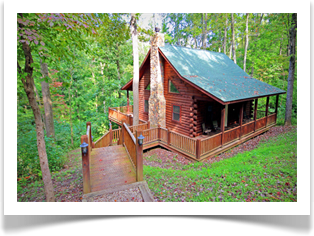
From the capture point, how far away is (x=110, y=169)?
19.9ft

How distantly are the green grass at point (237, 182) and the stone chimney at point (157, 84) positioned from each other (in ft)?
17.9

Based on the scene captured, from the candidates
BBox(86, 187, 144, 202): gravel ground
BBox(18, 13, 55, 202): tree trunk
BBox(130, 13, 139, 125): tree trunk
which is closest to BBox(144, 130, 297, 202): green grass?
BBox(86, 187, 144, 202): gravel ground

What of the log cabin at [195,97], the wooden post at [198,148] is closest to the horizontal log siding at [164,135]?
the log cabin at [195,97]

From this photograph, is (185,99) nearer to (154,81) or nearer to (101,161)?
(154,81)

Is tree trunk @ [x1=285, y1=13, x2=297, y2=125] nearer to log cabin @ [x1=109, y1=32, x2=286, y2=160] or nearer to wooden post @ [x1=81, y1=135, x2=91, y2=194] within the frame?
log cabin @ [x1=109, y1=32, x2=286, y2=160]

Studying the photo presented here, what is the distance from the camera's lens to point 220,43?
99.0 ft

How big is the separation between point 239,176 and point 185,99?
236 inches

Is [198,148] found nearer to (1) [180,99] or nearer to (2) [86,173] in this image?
(1) [180,99]

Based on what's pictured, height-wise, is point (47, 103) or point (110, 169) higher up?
point (47, 103)

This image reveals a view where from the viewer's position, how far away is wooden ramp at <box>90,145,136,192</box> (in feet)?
17.3

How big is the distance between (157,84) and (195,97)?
10.1ft

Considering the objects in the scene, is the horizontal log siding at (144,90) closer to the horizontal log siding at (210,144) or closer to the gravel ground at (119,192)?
the gravel ground at (119,192)

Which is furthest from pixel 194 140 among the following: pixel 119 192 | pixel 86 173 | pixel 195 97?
pixel 86 173

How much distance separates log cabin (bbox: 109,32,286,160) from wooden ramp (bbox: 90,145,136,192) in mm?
3733
